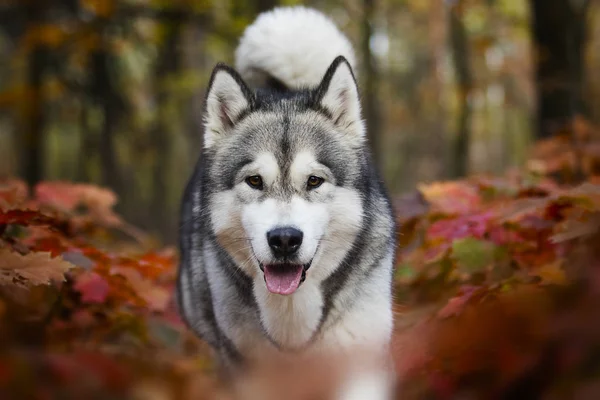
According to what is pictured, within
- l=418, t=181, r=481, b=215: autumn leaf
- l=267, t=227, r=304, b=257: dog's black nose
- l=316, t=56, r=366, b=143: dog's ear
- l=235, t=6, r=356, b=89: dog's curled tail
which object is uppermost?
l=235, t=6, r=356, b=89: dog's curled tail

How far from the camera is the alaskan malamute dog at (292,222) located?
289cm

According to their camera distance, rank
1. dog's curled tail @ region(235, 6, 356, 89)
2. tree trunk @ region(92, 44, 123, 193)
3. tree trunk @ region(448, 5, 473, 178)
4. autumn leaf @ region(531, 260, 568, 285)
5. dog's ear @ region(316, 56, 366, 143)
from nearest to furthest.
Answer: autumn leaf @ region(531, 260, 568, 285) → dog's ear @ region(316, 56, 366, 143) → dog's curled tail @ region(235, 6, 356, 89) → tree trunk @ region(448, 5, 473, 178) → tree trunk @ region(92, 44, 123, 193)

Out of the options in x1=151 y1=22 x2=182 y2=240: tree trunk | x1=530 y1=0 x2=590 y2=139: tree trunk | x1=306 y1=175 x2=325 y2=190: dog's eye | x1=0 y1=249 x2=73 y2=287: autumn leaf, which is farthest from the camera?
x1=151 y1=22 x2=182 y2=240: tree trunk

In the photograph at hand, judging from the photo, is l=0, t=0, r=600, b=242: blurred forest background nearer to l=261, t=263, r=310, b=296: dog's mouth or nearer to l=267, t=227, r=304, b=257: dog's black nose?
l=261, t=263, r=310, b=296: dog's mouth

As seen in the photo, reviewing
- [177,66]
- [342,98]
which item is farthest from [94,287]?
[177,66]

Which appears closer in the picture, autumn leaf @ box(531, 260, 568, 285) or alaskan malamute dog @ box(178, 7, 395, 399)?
autumn leaf @ box(531, 260, 568, 285)

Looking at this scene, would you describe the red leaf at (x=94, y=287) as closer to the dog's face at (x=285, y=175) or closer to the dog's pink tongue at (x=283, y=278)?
the dog's face at (x=285, y=175)

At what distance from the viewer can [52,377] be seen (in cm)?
85

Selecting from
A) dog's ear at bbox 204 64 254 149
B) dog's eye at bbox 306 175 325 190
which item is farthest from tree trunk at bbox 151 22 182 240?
dog's eye at bbox 306 175 325 190

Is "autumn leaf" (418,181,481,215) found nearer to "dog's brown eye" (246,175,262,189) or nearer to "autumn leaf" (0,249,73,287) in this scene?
"dog's brown eye" (246,175,262,189)

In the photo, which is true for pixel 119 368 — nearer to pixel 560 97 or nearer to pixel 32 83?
pixel 560 97

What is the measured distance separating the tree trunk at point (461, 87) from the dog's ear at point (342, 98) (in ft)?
31.1

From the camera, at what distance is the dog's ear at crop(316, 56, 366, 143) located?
323cm

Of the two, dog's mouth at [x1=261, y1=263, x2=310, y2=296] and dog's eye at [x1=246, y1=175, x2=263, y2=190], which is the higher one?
dog's eye at [x1=246, y1=175, x2=263, y2=190]
